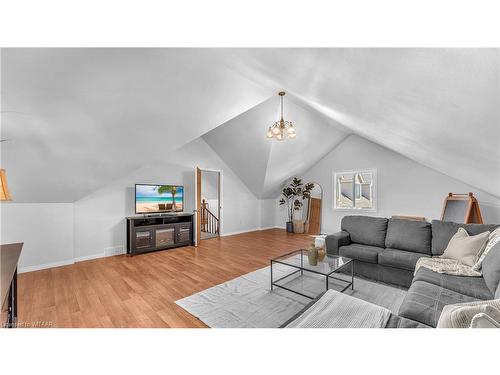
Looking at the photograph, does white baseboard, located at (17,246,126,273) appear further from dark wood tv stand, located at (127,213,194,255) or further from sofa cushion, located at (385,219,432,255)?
sofa cushion, located at (385,219,432,255)

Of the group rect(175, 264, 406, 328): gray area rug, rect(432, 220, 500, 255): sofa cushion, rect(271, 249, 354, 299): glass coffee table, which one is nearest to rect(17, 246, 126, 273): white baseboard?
rect(175, 264, 406, 328): gray area rug

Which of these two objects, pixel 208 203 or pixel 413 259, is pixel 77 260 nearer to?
pixel 208 203

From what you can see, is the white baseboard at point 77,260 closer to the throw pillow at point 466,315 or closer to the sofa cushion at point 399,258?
the sofa cushion at point 399,258

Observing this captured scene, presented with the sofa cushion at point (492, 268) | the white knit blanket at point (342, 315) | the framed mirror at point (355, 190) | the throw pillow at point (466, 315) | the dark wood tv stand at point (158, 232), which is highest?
the framed mirror at point (355, 190)

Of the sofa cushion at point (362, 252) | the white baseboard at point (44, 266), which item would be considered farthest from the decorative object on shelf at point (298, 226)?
the white baseboard at point (44, 266)

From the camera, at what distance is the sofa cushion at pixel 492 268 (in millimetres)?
1673

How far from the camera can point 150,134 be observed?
289 cm

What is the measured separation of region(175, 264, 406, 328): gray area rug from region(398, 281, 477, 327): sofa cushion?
1.87 feet

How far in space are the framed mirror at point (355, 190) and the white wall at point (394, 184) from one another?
0.41 feet

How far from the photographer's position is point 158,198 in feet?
15.5

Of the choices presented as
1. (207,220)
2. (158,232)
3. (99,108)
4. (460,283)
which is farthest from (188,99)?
(207,220)
